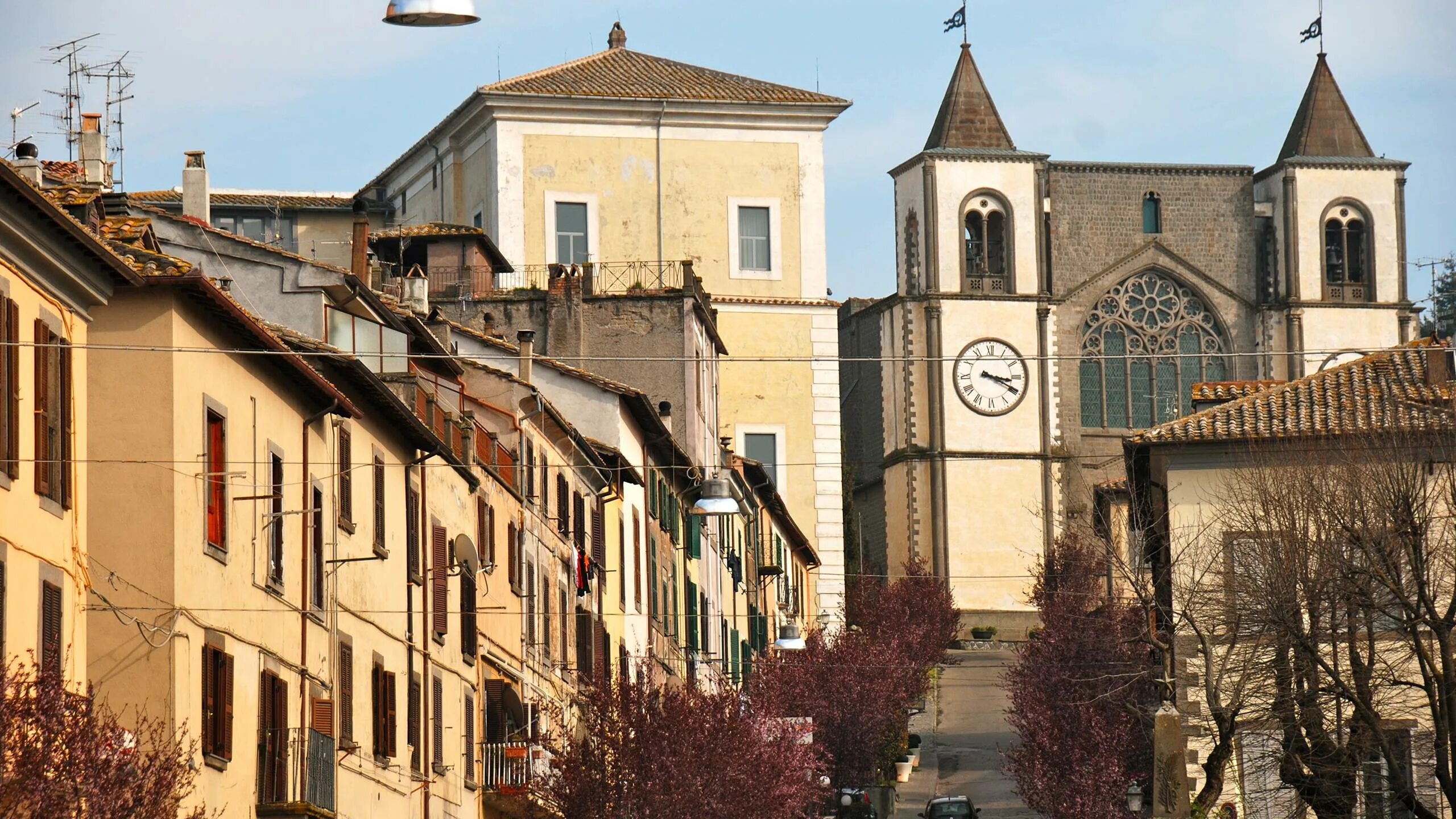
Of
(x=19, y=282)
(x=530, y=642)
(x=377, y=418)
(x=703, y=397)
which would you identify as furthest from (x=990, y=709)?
(x=19, y=282)

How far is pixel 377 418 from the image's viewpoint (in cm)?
2756

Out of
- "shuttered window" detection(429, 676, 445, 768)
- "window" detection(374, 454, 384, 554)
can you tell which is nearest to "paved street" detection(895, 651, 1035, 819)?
"shuttered window" detection(429, 676, 445, 768)

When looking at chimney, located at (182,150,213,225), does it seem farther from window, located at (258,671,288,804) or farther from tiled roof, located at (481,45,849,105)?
tiled roof, located at (481,45,849,105)

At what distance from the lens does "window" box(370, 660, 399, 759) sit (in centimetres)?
2717

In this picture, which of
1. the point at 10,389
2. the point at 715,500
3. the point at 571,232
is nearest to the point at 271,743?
the point at 10,389

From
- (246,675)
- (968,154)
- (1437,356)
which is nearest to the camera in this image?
(246,675)

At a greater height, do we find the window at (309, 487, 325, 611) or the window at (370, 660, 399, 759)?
the window at (309, 487, 325, 611)

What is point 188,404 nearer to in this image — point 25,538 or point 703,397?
point 25,538

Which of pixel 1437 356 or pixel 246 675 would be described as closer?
pixel 246 675

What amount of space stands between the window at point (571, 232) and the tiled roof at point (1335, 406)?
86.5 ft

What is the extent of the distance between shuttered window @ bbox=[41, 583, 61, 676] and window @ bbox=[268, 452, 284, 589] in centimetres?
398

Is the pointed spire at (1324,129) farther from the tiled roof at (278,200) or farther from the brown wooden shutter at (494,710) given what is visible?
the brown wooden shutter at (494,710)

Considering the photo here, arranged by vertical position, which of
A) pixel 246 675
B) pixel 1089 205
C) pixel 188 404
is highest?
pixel 1089 205

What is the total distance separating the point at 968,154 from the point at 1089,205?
5397mm
